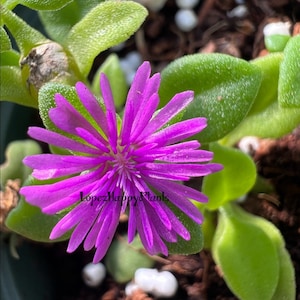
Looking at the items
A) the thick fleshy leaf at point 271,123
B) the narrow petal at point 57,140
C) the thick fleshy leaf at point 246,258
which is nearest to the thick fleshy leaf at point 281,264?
the thick fleshy leaf at point 246,258

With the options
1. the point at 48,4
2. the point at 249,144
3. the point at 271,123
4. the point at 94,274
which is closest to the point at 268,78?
the point at 271,123

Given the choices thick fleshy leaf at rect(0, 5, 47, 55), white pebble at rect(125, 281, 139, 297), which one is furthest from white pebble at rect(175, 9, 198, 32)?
white pebble at rect(125, 281, 139, 297)

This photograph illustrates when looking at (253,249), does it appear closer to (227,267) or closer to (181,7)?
(227,267)

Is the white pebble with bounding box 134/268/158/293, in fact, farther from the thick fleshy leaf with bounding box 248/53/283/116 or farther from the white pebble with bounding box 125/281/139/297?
the thick fleshy leaf with bounding box 248/53/283/116

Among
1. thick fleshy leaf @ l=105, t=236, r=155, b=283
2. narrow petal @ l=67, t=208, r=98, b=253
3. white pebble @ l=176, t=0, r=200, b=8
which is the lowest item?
thick fleshy leaf @ l=105, t=236, r=155, b=283

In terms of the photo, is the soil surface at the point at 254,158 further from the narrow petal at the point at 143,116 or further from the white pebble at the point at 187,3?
the narrow petal at the point at 143,116

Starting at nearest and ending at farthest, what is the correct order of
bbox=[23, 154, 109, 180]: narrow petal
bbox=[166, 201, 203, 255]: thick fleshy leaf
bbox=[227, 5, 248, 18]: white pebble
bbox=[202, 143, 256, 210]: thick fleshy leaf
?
1. bbox=[23, 154, 109, 180]: narrow petal
2. bbox=[166, 201, 203, 255]: thick fleshy leaf
3. bbox=[202, 143, 256, 210]: thick fleshy leaf
4. bbox=[227, 5, 248, 18]: white pebble
